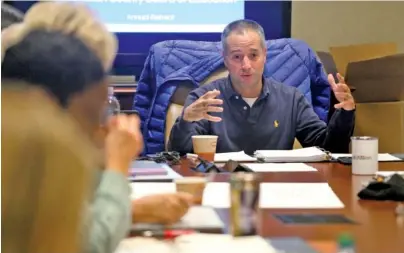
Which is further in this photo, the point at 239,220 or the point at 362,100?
the point at 362,100

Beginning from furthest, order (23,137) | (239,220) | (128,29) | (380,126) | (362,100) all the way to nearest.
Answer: (128,29) → (362,100) → (380,126) → (239,220) → (23,137)

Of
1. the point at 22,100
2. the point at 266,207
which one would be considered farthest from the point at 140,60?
the point at 22,100

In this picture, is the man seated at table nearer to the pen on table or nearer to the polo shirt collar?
the polo shirt collar

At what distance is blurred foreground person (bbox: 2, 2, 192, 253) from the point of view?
2.51 feet

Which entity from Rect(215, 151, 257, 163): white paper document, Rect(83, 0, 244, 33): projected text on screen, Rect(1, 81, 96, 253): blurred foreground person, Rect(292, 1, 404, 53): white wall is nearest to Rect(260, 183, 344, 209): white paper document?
Rect(215, 151, 257, 163): white paper document

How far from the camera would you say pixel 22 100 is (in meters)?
0.54

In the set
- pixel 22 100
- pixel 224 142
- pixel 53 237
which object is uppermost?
pixel 22 100

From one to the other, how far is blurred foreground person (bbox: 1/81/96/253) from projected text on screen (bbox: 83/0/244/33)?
368 cm

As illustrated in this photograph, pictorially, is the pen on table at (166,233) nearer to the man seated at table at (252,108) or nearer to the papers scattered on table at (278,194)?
the papers scattered on table at (278,194)

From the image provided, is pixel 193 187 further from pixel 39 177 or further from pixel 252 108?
pixel 252 108

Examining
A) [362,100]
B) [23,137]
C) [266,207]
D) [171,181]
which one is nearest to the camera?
[23,137]

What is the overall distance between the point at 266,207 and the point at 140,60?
2.89 m

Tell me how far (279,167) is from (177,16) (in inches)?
90.2

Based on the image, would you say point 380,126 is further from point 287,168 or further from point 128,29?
point 128,29
